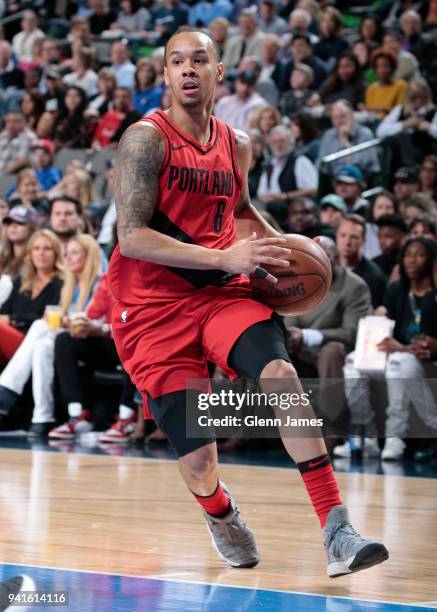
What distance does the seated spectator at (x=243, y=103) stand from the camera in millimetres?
11562

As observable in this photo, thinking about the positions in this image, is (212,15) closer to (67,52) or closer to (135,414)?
(67,52)

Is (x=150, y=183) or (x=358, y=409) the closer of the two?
(x=150, y=183)

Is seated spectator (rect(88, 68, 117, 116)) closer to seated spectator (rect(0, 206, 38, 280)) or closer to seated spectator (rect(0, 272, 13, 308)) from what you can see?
seated spectator (rect(0, 206, 38, 280))

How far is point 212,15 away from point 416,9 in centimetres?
300

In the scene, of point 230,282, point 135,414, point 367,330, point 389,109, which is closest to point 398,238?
point 367,330

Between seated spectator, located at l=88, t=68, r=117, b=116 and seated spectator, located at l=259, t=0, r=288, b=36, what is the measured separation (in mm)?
2066

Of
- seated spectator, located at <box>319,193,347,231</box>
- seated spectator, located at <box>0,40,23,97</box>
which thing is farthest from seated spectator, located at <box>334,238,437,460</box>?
seated spectator, located at <box>0,40,23,97</box>

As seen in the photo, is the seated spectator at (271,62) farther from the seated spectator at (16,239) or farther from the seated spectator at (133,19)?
the seated spectator at (16,239)

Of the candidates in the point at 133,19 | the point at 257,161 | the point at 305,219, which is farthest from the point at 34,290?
the point at 133,19

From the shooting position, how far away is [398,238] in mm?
8398

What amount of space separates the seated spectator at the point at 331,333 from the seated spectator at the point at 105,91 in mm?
6136

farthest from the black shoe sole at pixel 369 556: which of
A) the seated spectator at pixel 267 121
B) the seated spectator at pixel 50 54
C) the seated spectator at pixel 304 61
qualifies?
the seated spectator at pixel 50 54

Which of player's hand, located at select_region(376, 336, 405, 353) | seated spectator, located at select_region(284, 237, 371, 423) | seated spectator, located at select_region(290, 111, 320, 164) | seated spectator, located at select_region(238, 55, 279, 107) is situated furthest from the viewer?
seated spectator, located at select_region(238, 55, 279, 107)

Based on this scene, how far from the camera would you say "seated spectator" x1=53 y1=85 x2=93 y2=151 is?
1273cm
